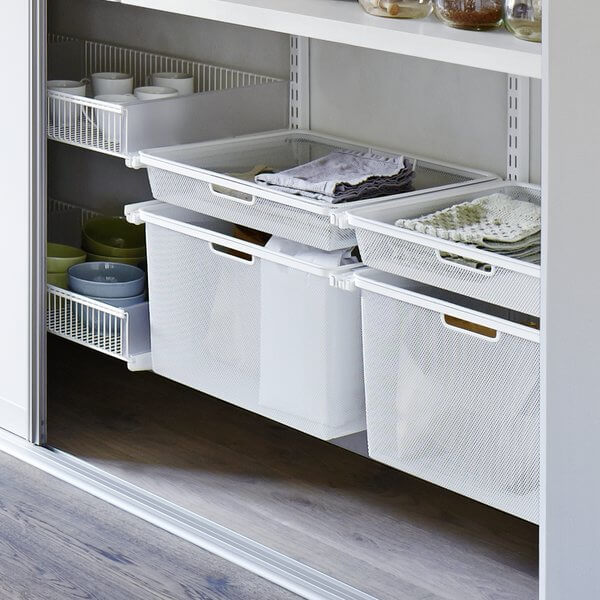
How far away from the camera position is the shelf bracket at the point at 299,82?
2.68m

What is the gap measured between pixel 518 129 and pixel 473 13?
1.33ft

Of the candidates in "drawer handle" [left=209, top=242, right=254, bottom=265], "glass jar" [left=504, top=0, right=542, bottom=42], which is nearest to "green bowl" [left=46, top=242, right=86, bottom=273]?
"drawer handle" [left=209, top=242, right=254, bottom=265]

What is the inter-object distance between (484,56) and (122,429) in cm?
138

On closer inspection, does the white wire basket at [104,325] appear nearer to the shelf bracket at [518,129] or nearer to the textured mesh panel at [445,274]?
the textured mesh panel at [445,274]

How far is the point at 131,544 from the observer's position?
2.34 meters

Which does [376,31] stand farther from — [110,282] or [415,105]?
[110,282]

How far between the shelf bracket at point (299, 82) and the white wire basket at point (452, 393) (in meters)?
0.66

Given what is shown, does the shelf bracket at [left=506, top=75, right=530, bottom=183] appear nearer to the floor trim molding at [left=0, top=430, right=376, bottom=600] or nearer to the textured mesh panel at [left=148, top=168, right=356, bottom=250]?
the textured mesh panel at [left=148, top=168, right=356, bottom=250]

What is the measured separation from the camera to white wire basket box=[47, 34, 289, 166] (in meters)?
2.49

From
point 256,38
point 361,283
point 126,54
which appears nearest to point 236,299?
point 361,283

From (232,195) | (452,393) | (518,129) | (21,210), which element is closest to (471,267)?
(452,393)

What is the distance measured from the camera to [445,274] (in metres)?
2.00

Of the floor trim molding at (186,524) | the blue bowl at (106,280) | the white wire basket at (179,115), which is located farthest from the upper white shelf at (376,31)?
the floor trim molding at (186,524)

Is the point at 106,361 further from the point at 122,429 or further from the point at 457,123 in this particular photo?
the point at 457,123
